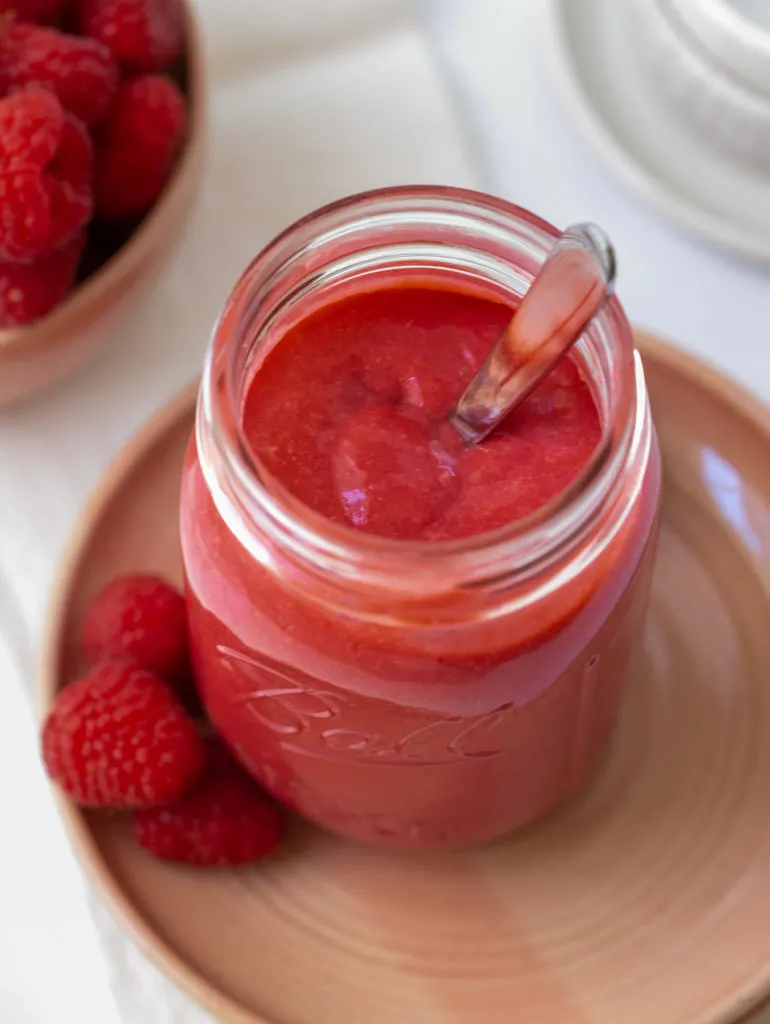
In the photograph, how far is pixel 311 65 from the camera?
1091 millimetres

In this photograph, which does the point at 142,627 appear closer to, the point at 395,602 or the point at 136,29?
the point at 395,602

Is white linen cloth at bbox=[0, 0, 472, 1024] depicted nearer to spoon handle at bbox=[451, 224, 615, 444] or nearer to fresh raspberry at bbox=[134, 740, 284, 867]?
fresh raspberry at bbox=[134, 740, 284, 867]

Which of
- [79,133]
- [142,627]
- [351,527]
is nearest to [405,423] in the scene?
[351,527]

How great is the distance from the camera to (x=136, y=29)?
0.90 m

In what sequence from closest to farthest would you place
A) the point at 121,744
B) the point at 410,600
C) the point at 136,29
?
the point at 410,600 < the point at 121,744 < the point at 136,29

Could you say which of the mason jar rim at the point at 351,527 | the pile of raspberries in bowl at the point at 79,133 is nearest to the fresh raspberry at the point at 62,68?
the pile of raspberries in bowl at the point at 79,133

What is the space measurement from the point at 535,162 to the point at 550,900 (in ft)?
2.01

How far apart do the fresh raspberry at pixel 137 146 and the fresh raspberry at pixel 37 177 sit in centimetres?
6

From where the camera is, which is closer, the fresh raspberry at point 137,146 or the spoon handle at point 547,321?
the spoon handle at point 547,321

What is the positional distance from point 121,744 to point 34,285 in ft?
1.07

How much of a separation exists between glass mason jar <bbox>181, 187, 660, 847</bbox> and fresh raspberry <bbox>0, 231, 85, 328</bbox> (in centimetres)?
25

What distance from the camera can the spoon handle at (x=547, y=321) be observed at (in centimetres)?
55

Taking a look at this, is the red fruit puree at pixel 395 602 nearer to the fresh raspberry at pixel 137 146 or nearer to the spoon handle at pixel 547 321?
the spoon handle at pixel 547 321

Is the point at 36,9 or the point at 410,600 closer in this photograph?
the point at 410,600
